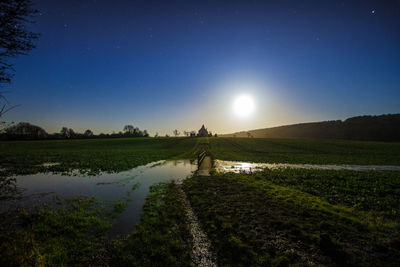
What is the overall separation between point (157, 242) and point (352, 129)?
208 m

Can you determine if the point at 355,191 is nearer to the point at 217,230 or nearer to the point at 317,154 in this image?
the point at 217,230

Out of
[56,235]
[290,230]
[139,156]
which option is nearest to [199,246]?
[290,230]

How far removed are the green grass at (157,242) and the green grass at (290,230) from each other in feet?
4.74

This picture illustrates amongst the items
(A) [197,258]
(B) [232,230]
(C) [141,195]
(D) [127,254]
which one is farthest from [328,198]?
(C) [141,195]

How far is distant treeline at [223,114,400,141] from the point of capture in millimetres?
134000

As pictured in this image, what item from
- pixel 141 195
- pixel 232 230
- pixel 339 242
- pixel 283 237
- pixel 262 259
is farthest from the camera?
pixel 141 195

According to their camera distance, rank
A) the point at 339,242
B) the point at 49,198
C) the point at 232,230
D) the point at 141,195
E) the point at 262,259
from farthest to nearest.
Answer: the point at 141,195
the point at 49,198
the point at 232,230
the point at 339,242
the point at 262,259

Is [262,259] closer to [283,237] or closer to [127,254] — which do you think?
[283,237]

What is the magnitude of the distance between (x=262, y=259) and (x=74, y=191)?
54.1 ft

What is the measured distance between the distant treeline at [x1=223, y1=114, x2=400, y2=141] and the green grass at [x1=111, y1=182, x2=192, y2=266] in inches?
5297

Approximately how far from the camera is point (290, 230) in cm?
784

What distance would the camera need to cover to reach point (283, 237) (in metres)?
7.38

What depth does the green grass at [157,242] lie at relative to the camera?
595cm

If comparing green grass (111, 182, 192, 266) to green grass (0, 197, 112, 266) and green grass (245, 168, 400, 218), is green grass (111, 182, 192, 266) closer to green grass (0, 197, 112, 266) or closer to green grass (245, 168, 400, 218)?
green grass (0, 197, 112, 266)
